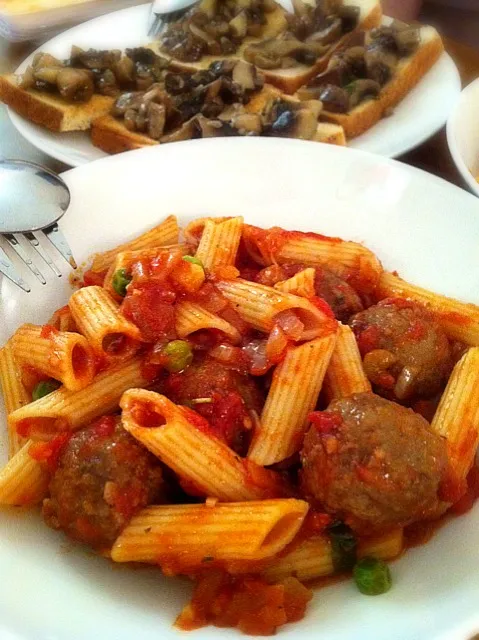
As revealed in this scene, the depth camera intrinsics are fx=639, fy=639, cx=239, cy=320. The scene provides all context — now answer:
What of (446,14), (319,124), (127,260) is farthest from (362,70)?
(127,260)

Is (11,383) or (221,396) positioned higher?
(221,396)

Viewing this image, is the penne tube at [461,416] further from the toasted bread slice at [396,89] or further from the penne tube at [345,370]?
the toasted bread slice at [396,89]

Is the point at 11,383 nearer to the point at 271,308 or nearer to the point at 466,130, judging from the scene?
the point at 271,308

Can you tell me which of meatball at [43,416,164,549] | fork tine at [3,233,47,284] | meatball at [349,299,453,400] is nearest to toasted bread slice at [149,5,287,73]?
fork tine at [3,233,47,284]

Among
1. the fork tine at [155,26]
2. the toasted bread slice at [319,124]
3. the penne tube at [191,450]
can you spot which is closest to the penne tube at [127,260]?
the penne tube at [191,450]

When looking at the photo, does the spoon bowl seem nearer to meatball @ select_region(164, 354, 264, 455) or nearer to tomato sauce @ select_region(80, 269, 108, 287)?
tomato sauce @ select_region(80, 269, 108, 287)

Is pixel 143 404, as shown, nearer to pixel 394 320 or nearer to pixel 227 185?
pixel 394 320
